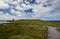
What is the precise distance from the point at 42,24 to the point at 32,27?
0.31 meters

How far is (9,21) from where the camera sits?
4188mm

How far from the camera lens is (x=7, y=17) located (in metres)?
4.20

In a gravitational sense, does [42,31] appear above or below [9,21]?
below

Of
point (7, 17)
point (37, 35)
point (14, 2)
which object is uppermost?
point (14, 2)

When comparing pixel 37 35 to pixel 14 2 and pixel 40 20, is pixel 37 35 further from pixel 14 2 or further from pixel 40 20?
pixel 14 2

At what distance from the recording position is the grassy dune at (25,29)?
4035 mm

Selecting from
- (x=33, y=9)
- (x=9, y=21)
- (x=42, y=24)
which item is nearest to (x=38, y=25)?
(x=42, y=24)

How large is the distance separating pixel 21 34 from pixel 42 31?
60cm

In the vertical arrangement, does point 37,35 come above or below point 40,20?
below

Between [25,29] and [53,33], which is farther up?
[25,29]

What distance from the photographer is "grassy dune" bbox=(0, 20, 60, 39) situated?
4.04m

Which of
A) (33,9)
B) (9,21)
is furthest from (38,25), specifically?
(9,21)

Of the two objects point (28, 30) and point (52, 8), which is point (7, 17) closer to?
point (28, 30)

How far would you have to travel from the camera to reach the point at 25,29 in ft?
13.6
